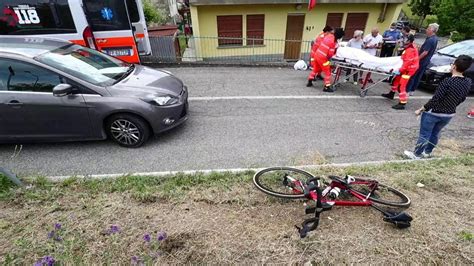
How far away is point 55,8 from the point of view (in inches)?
292

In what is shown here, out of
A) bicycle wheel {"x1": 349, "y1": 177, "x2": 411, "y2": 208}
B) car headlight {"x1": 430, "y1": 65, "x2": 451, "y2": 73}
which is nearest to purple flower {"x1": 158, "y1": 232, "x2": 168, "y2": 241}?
bicycle wheel {"x1": 349, "y1": 177, "x2": 411, "y2": 208}

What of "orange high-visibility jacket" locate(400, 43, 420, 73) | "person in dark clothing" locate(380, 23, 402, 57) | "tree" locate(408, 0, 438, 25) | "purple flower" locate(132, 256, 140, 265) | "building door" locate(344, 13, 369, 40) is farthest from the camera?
"tree" locate(408, 0, 438, 25)

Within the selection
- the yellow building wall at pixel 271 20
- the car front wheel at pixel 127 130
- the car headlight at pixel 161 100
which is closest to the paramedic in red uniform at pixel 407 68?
the car headlight at pixel 161 100

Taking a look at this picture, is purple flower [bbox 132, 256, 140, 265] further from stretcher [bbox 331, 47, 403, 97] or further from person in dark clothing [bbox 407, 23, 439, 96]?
person in dark clothing [bbox 407, 23, 439, 96]

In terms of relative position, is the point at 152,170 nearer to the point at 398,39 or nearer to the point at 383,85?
the point at 383,85

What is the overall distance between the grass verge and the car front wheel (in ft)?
3.59

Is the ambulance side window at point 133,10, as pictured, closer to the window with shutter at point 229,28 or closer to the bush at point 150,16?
the window with shutter at point 229,28

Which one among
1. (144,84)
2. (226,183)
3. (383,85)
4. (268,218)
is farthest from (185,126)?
(383,85)

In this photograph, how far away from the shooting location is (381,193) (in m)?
3.17

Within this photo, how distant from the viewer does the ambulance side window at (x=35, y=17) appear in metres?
7.23

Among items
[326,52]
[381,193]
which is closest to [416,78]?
[326,52]

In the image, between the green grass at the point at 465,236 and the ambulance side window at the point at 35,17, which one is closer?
the green grass at the point at 465,236

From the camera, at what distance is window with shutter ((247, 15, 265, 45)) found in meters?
13.1

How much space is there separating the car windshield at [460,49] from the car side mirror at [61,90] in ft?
34.5
